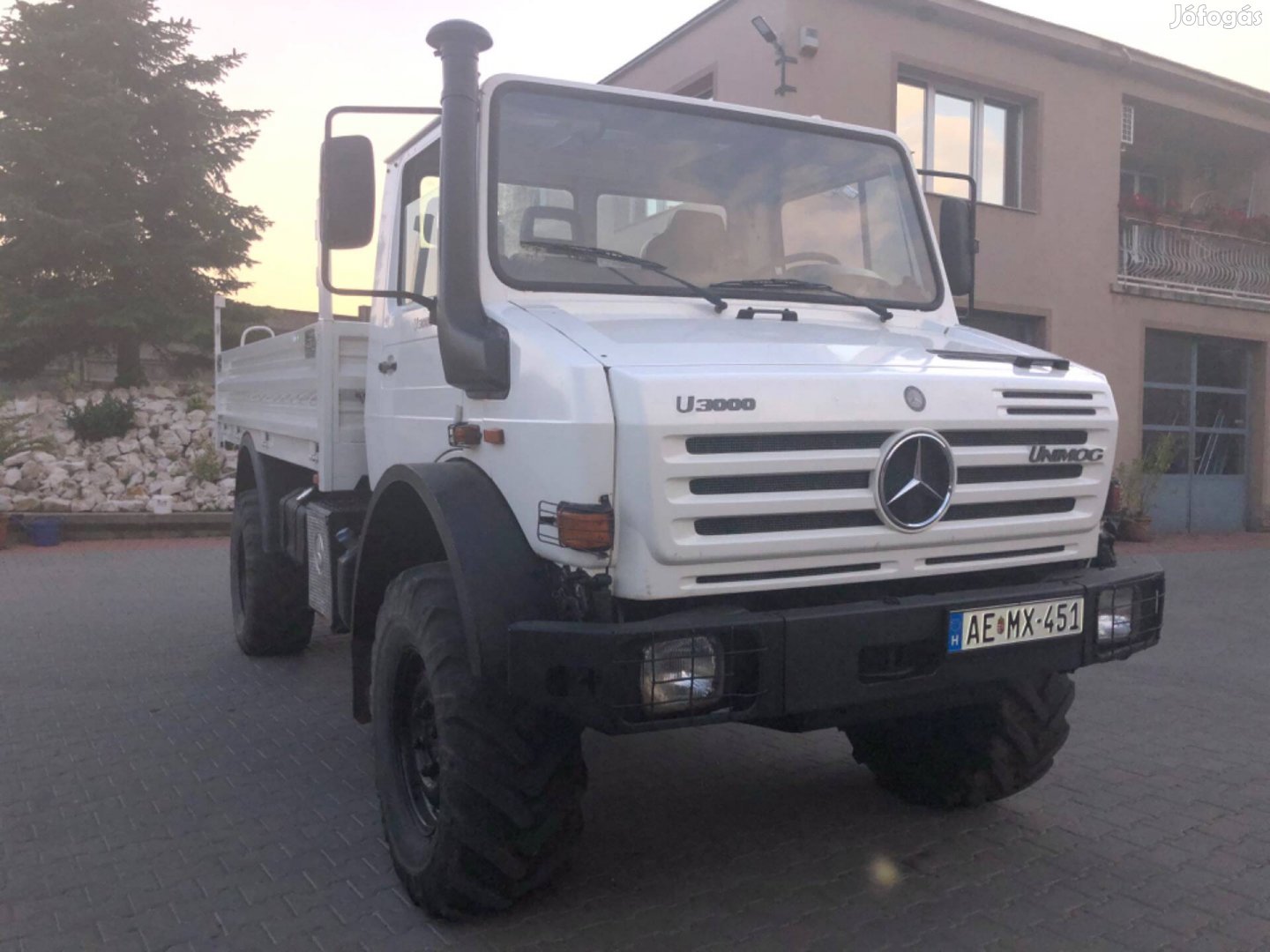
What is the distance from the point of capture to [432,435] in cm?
386

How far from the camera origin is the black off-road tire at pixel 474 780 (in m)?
3.02

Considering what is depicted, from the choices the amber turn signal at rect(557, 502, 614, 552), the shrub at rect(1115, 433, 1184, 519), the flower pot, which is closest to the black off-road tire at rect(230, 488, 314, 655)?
the amber turn signal at rect(557, 502, 614, 552)

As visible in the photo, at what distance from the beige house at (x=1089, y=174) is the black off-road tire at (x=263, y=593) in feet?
25.0

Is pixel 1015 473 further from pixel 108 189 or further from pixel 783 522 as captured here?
pixel 108 189

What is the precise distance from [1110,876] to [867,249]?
2.34m

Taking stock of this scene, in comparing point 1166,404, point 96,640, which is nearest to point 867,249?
point 96,640

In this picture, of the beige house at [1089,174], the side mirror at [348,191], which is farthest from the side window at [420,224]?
the beige house at [1089,174]

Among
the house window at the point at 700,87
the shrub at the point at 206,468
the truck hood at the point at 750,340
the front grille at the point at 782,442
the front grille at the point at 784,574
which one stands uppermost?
the house window at the point at 700,87

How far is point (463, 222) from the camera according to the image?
10.8 feet

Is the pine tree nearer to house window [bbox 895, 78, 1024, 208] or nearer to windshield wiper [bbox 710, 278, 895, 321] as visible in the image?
house window [bbox 895, 78, 1024, 208]

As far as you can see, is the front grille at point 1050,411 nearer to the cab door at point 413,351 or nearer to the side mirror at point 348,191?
the cab door at point 413,351

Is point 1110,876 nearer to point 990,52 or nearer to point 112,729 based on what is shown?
point 112,729

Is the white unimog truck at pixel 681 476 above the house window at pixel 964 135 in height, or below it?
below

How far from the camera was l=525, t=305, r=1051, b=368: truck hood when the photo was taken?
9.99 feet
